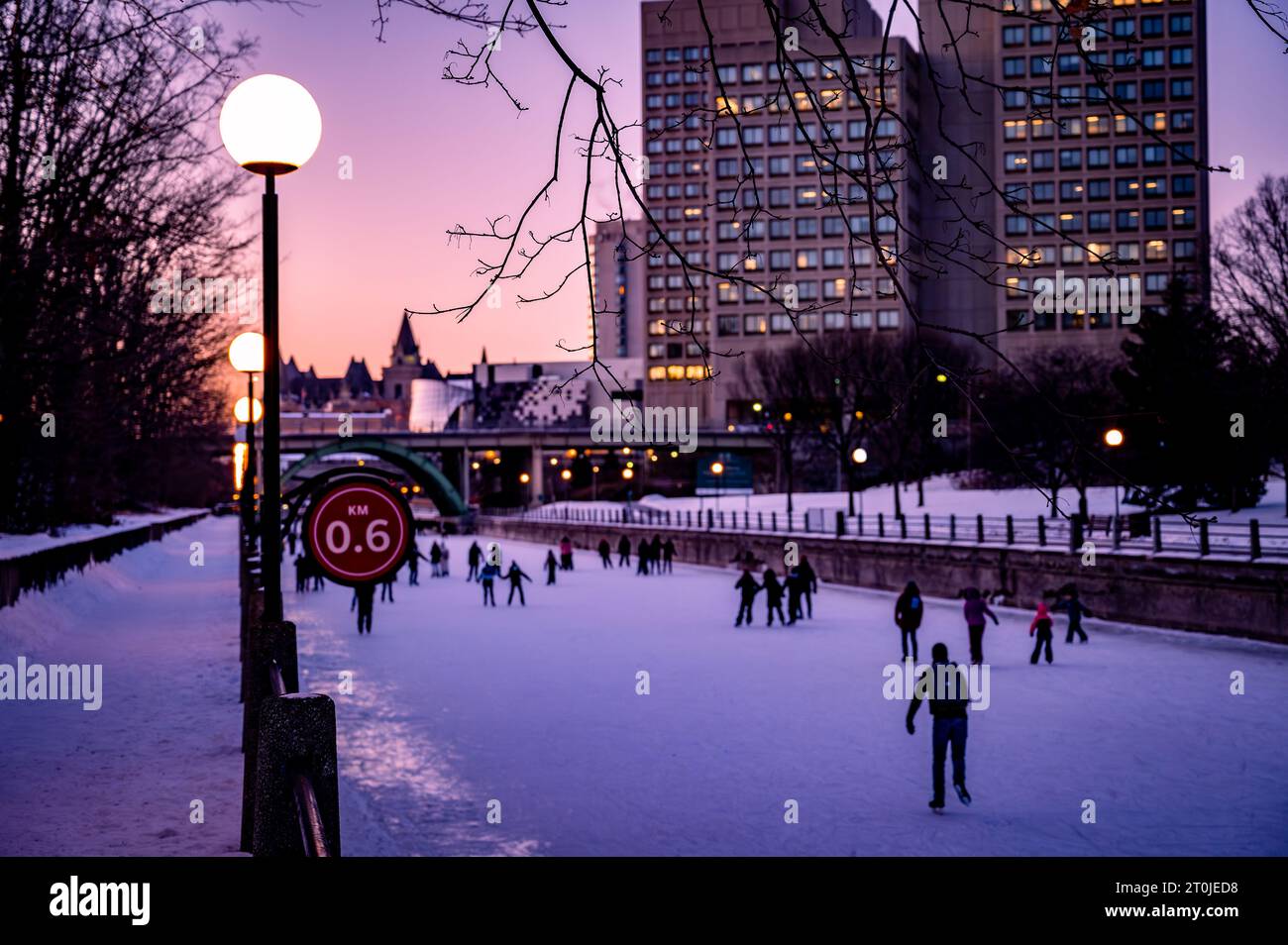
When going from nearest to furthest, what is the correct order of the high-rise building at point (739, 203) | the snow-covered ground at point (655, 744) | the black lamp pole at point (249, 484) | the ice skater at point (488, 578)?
the snow-covered ground at point (655, 744)
the black lamp pole at point (249, 484)
the ice skater at point (488, 578)
the high-rise building at point (739, 203)

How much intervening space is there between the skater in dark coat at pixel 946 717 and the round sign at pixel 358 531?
5840 mm

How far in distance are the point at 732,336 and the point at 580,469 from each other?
21.8m

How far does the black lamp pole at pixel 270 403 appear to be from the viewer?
638 centimetres

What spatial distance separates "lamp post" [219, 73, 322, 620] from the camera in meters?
6.03

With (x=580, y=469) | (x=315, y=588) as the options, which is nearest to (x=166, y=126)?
(x=315, y=588)

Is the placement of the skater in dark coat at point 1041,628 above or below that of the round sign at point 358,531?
below

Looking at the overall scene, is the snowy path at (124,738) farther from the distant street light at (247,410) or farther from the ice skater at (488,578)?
the ice skater at (488,578)

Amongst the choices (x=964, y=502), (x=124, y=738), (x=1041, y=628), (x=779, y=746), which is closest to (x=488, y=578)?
(x=1041, y=628)

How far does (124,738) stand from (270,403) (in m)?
6.70

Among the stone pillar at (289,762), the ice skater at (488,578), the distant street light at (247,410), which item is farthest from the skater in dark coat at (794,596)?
the stone pillar at (289,762)

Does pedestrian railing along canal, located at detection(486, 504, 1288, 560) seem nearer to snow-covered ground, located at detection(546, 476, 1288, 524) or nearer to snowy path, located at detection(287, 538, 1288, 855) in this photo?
snowy path, located at detection(287, 538, 1288, 855)

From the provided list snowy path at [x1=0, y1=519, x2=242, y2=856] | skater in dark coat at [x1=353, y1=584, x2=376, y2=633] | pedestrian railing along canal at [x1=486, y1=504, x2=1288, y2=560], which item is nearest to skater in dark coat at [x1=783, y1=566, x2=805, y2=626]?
pedestrian railing along canal at [x1=486, y1=504, x2=1288, y2=560]

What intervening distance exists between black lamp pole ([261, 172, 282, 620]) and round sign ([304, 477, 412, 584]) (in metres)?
0.23
